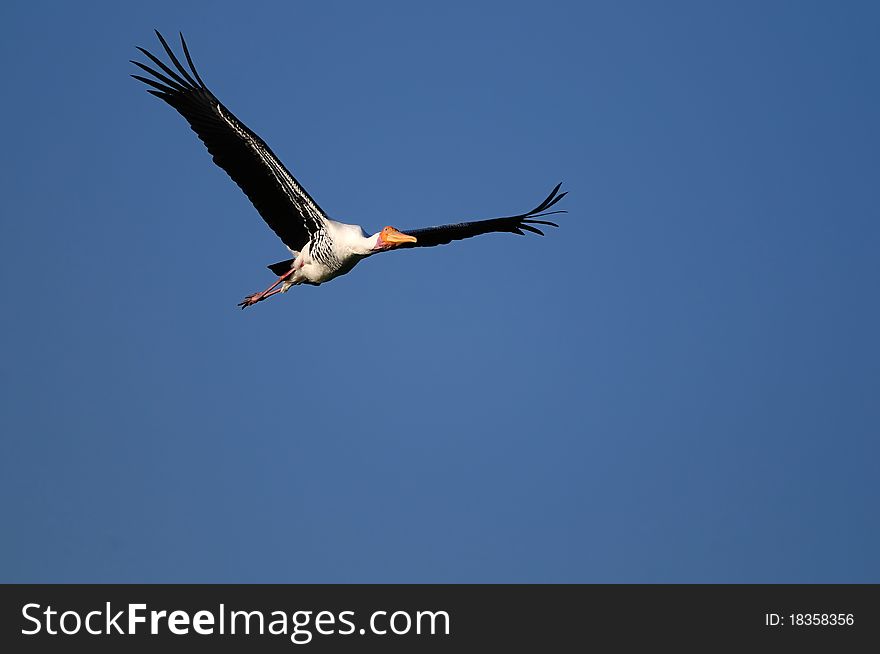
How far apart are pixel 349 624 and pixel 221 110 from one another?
9920 millimetres

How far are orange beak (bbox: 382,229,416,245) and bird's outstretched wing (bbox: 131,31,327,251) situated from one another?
1.21 metres

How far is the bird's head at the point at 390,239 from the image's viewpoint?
25219 mm

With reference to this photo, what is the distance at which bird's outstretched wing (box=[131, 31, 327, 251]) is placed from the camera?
24562 mm

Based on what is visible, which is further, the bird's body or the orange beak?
the bird's body

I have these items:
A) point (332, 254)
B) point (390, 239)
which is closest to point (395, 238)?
point (390, 239)

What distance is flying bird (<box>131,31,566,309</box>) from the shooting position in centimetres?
2464

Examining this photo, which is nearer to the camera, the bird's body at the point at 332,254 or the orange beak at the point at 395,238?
A: the orange beak at the point at 395,238

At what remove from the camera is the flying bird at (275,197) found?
970 inches

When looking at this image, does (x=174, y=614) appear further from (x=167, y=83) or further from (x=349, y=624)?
(x=167, y=83)

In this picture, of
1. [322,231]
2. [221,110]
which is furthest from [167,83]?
[322,231]

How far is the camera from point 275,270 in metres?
26.6

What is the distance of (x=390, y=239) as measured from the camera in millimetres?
25250

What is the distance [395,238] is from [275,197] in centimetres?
235

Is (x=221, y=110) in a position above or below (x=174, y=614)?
above
